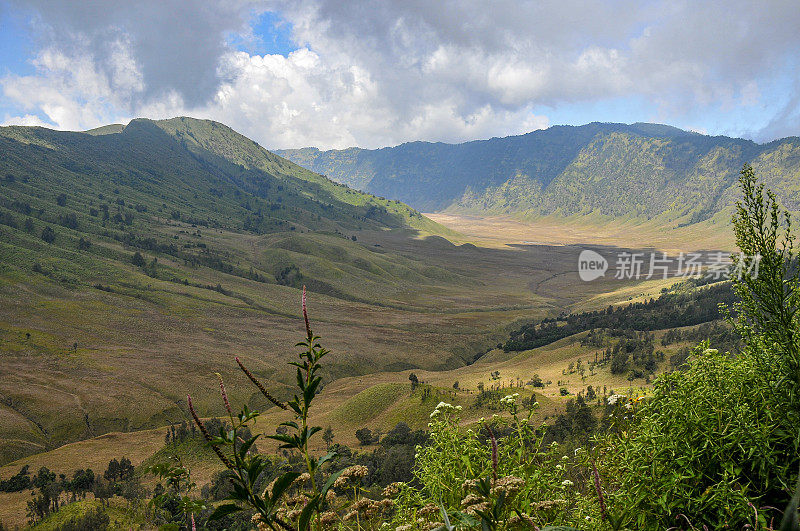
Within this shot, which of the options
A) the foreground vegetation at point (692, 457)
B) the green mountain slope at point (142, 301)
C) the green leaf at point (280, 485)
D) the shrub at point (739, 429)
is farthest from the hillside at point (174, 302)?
the shrub at point (739, 429)

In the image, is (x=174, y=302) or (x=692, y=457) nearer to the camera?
(x=692, y=457)

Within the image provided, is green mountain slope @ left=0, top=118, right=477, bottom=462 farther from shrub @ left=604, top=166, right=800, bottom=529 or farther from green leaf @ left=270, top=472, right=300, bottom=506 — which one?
shrub @ left=604, top=166, right=800, bottom=529

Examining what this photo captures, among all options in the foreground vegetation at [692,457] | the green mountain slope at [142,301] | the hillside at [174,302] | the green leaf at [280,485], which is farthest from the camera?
the hillside at [174,302]

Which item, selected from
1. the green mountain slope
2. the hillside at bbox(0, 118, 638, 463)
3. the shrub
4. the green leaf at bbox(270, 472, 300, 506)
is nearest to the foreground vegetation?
the shrub

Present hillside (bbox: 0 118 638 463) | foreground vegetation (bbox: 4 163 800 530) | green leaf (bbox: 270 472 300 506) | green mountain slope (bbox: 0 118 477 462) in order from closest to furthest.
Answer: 1. green leaf (bbox: 270 472 300 506)
2. foreground vegetation (bbox: 4 163 800 530)
3. green mountain slope (bbox: 0 118 477 462)
4. hillside (bbox: 0 118 638 463)

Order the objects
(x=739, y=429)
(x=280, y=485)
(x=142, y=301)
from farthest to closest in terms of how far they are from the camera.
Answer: (x=142, y=301) < (x=739, y=429) < (x=280, y=485)

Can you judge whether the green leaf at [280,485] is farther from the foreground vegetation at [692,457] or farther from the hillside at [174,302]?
the hillside at [174,302]

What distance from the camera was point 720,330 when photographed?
34.2 metres

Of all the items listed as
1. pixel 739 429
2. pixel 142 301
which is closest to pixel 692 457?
pixel 739 429

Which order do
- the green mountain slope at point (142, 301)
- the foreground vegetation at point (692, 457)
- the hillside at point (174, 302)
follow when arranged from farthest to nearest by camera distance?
the hillside at point (174, 302) → the green mountain slope at point (142, 301) → the foreground vegetation at point (692, 457)

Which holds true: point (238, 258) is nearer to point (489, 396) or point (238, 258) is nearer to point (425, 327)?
point (425, 327)

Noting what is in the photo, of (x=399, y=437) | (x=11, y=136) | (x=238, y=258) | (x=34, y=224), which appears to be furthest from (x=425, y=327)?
(x=11, y=136)

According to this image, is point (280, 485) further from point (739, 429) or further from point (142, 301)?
point (142, 301)

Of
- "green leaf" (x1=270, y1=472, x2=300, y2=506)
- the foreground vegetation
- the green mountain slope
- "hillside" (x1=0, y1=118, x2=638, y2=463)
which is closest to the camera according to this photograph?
"green leaf" (x1=270, y1=472, x2=300, y2=506)
